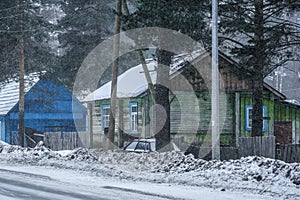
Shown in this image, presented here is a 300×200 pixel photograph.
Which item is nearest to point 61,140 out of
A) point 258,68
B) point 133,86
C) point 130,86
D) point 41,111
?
point 133,86

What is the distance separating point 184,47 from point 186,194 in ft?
30.1

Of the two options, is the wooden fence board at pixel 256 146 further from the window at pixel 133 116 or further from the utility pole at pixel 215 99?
the window at pixel 133 116

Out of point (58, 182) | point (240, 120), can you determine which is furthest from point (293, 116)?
point (58, 182)

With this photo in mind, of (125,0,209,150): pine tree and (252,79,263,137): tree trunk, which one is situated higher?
(125,0,209,150): pine tree

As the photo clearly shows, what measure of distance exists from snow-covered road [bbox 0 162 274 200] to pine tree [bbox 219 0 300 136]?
6795 mm

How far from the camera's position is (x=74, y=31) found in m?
51.0

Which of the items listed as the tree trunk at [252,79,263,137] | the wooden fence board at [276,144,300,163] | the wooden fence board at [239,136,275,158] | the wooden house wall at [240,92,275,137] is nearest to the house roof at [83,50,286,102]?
the wooden house wall at [240,92,275,137]

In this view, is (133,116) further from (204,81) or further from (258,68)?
(258,68)

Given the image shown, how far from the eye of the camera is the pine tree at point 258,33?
2133 cm

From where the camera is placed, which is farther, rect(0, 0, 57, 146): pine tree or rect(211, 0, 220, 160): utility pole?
rect(0, 0, 57, 146): pine tree

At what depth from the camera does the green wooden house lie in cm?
3384

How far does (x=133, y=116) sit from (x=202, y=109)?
4.88 metres

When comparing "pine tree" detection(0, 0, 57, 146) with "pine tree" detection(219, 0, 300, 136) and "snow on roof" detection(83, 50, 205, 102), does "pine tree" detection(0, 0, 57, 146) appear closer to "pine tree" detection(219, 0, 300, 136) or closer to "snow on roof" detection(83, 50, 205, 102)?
"snow on roof" detection(83, 50, 205, 102)

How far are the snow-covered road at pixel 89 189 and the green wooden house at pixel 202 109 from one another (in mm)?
12924
